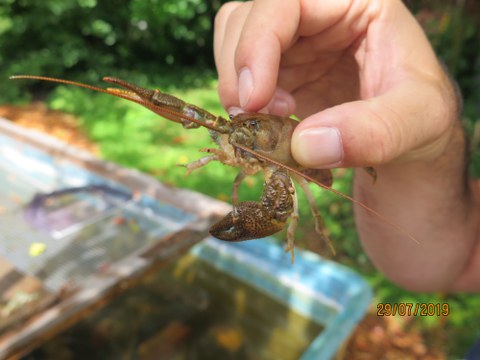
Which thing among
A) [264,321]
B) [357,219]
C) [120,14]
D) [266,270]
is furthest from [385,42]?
[120,14]

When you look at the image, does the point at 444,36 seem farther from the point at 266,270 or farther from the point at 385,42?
the point at 385,42

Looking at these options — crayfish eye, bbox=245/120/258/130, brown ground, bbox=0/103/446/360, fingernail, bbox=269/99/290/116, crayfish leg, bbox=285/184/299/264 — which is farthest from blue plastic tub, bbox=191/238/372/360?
crayfish eye, bbox=245/120/258/130

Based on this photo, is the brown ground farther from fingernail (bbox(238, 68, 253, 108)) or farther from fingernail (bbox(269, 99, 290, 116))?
fingernail (bbox(238, 68, 253, 108))

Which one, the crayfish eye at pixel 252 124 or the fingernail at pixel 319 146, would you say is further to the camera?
the crayfish eye at pixel 252 124

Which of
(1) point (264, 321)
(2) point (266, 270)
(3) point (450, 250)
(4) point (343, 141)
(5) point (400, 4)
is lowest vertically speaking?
(1) point (264, 321)
